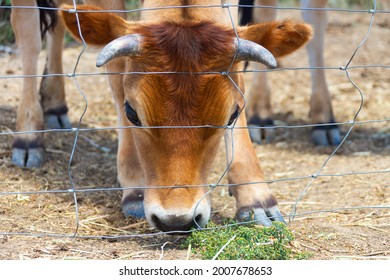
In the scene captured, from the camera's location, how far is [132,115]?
4.21 meters

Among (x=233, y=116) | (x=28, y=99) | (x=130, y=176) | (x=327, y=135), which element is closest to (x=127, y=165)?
(x=130, y=176)

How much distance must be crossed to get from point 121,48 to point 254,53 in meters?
0.71

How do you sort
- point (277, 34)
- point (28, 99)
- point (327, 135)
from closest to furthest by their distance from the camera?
point (277, 34)
point (28, 99)
point (327, 135)

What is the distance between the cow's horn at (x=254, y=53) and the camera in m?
3.99

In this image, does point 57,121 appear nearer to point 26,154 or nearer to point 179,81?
point 26,154

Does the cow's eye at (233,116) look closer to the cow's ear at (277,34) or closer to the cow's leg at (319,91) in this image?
the cow's ear at (277,34)

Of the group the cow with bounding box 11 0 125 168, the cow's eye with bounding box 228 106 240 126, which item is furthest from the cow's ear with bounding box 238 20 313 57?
the cow with bounding box 11 0 125 168

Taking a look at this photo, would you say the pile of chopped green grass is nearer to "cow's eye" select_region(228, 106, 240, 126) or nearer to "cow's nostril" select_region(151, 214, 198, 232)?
"cow's nostril" select_region(151, 214, 198, 232)

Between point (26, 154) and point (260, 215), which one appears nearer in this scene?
point (260, 215)

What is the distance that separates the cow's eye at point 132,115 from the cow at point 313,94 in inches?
116

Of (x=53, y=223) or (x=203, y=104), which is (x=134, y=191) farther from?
(x=203, y=104)

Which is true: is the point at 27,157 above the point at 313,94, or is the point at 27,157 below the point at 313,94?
below

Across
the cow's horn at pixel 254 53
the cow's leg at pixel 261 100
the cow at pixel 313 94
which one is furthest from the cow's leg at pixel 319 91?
the cow's horn at pixel 254 53
